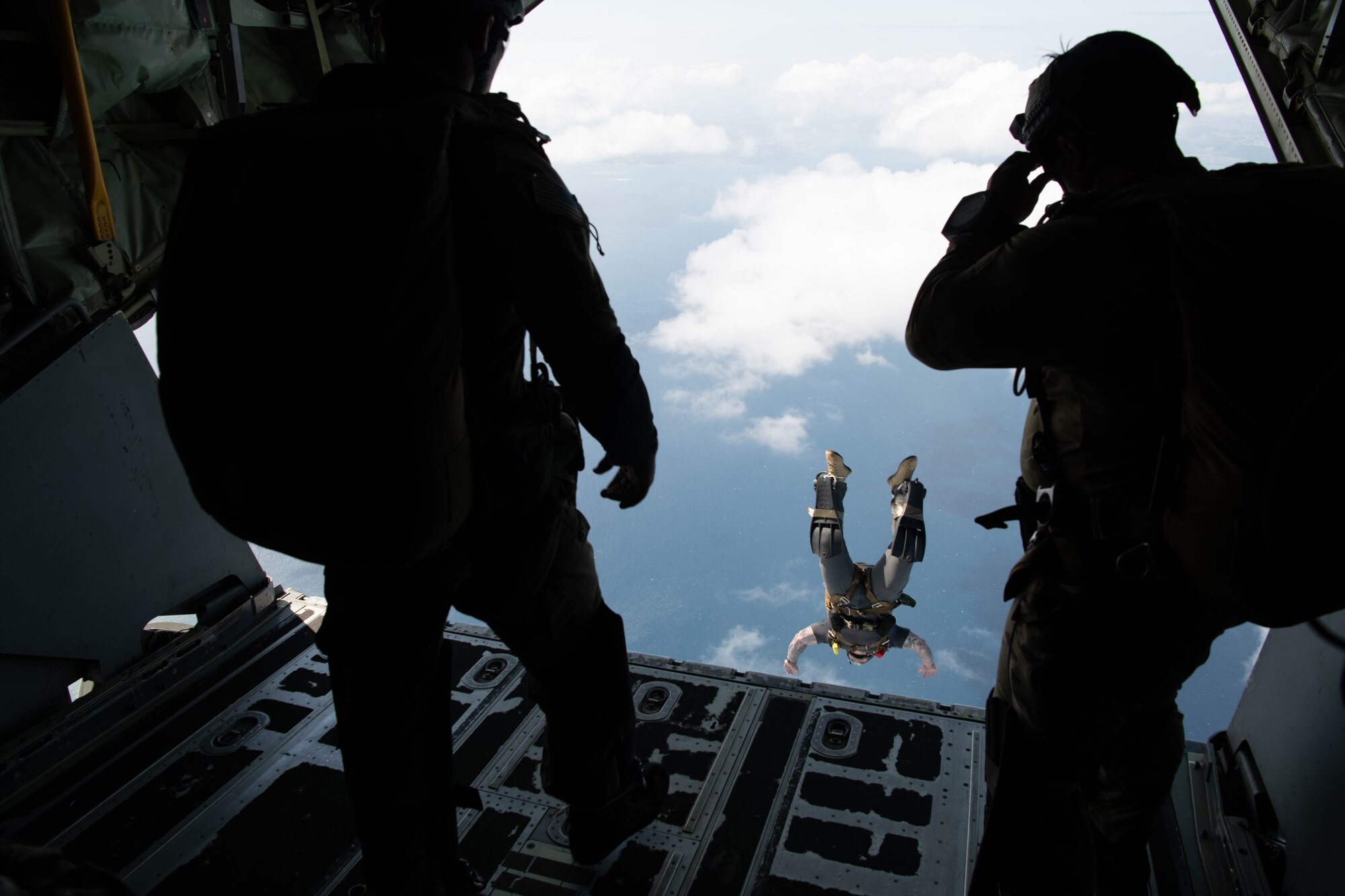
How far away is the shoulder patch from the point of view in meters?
1.49

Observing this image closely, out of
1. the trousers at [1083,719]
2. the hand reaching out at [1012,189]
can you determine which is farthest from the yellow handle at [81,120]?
the trousers at [1083,719]

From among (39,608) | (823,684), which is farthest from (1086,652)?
(39,608)

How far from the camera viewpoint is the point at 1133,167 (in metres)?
1.68

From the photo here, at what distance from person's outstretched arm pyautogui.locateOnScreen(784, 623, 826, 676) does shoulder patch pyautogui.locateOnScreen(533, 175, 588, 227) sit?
458cm

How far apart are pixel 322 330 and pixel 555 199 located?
50 cm

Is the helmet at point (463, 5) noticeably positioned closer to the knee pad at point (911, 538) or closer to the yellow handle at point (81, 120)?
the yellow handle at point (81, 120)

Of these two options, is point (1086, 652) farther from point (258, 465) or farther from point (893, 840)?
point (258, 465)

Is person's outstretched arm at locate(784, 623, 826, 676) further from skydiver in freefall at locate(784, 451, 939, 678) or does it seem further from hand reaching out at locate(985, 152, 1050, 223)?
hand reaching out at locate(985, 152, 1050, 223)

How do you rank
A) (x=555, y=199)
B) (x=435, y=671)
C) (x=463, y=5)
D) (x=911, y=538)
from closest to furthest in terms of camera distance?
1. (x=555, y=199)
2. (x=463, y=5)
3. (x=435, y=671)
4. (x=911, y=538)

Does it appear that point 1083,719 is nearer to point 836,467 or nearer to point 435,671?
point 435,671

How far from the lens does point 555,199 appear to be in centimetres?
152

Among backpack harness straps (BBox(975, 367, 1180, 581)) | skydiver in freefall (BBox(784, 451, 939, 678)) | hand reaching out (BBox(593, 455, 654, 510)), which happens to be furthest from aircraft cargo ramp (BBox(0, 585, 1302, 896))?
skydiver in freefall (BBox(784, 451, 939, 678))

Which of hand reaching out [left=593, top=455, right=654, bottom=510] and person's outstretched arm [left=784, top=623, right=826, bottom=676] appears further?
person's outstretched arm [left=784, top=623, right=826, bottom=676]

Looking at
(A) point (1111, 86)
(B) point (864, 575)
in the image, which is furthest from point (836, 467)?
(A) point (1111, 86)
